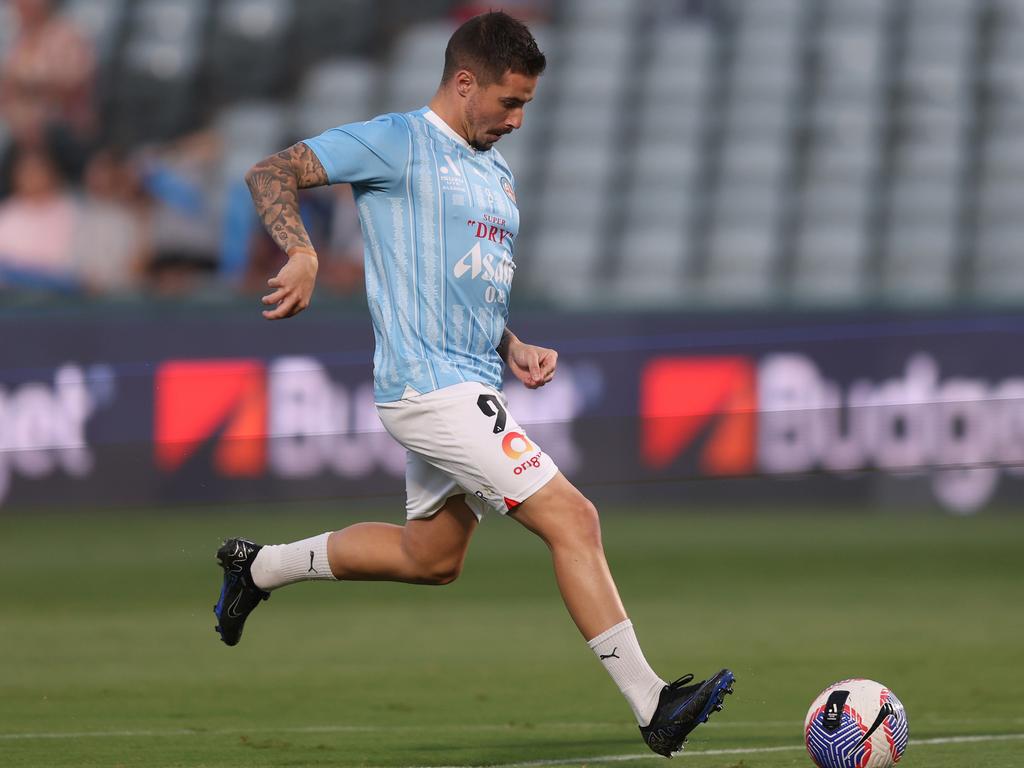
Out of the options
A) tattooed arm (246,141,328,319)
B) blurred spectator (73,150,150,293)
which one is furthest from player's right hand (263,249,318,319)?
blurred spectator (73,150,150,293)

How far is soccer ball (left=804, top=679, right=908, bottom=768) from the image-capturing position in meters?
5.08

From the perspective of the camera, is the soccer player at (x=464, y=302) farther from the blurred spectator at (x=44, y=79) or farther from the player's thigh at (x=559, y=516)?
the blurred spectator at (x=44, y=79)

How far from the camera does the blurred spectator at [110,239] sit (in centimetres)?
1582

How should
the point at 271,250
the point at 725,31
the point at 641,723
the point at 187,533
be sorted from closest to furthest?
the point at 641,723, the point at 187,533, the point at 271,250, the point at 725,31

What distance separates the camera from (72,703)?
7.02 metres

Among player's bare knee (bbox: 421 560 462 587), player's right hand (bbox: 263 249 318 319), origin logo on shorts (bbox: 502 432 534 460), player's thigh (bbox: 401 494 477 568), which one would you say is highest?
player's right hand (bbox: 263 249 318 319)

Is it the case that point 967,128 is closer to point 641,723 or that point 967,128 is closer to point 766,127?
point 766,127

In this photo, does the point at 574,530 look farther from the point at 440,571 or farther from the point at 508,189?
the point at 508,189

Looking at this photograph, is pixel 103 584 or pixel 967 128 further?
pixel 967 128

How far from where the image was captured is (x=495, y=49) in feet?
17.7

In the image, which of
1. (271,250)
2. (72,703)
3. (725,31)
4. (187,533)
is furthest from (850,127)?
(72,703)

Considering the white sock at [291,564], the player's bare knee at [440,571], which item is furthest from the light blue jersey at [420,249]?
the white sock at [291,564]

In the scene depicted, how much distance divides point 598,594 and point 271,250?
10594 mm

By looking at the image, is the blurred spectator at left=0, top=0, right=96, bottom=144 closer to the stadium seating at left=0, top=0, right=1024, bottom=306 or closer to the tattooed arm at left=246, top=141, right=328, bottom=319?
the stadium seating at left=0, top=0, right=1024, bottom=306
